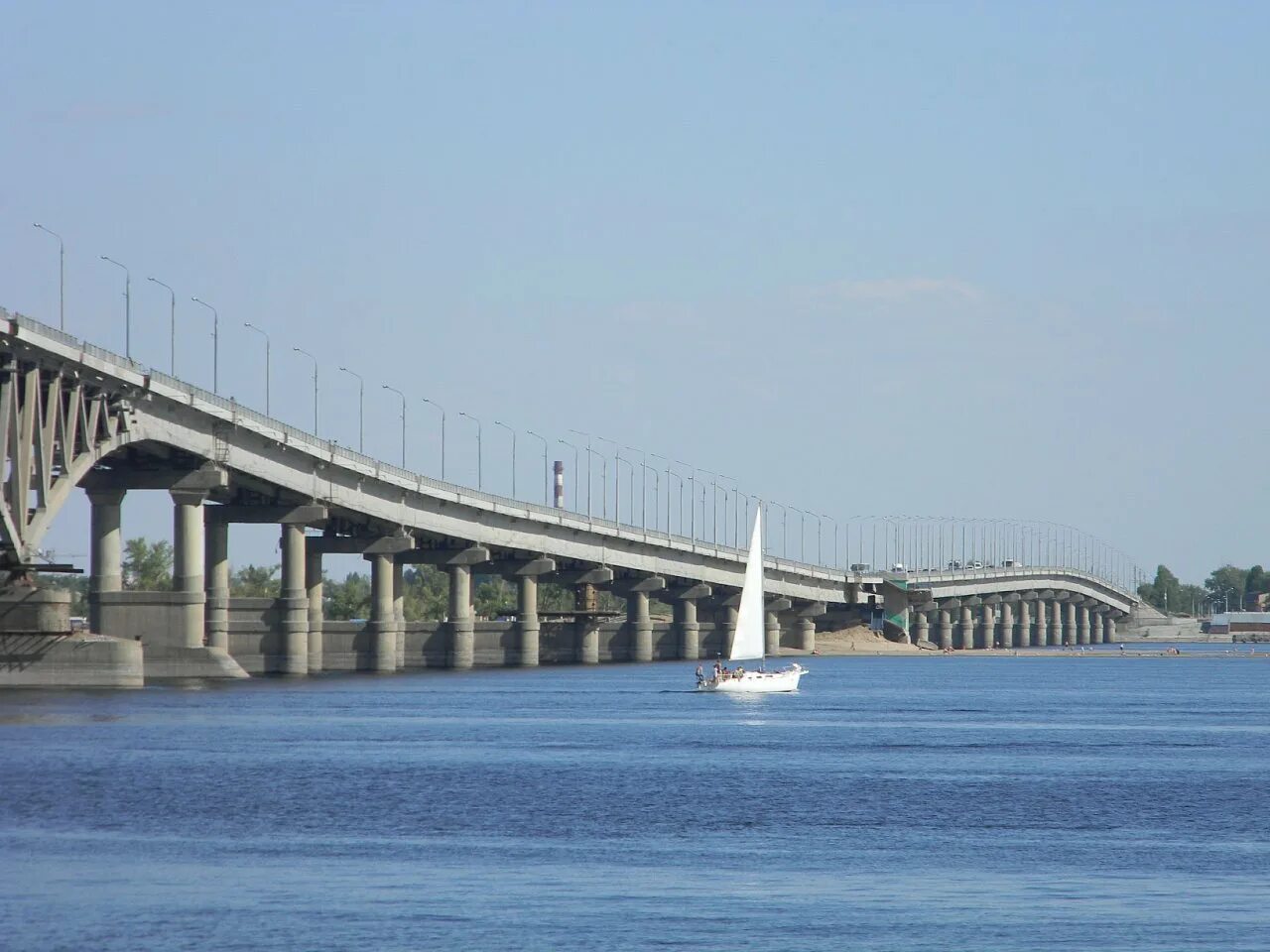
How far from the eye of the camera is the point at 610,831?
54.2 m

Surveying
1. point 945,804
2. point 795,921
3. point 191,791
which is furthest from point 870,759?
point 795,921

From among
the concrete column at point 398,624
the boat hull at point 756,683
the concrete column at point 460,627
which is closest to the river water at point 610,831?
the boat hull at point 756,683

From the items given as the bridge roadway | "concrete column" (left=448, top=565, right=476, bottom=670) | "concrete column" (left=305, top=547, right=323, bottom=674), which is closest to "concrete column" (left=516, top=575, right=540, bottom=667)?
the bridge roadway

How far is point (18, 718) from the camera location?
86625 millimetres

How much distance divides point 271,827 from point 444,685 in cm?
8371

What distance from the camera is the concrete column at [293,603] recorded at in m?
132

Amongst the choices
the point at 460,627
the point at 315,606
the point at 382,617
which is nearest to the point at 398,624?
the point at 382,617

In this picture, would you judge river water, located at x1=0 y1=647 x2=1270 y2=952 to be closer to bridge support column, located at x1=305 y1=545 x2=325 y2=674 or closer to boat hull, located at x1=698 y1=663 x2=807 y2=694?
boat hull, located at x1=698 y1=663 x2=807 y2=694

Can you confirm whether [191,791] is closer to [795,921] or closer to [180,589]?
[795,921]

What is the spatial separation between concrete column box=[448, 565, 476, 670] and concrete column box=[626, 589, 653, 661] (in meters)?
33.1

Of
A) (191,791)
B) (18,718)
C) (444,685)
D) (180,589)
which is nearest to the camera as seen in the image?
(191,791)

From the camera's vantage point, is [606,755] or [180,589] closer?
[606,755]

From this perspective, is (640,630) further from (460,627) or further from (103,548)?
(103,548)

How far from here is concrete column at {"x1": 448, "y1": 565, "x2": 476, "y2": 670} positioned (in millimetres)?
163250
